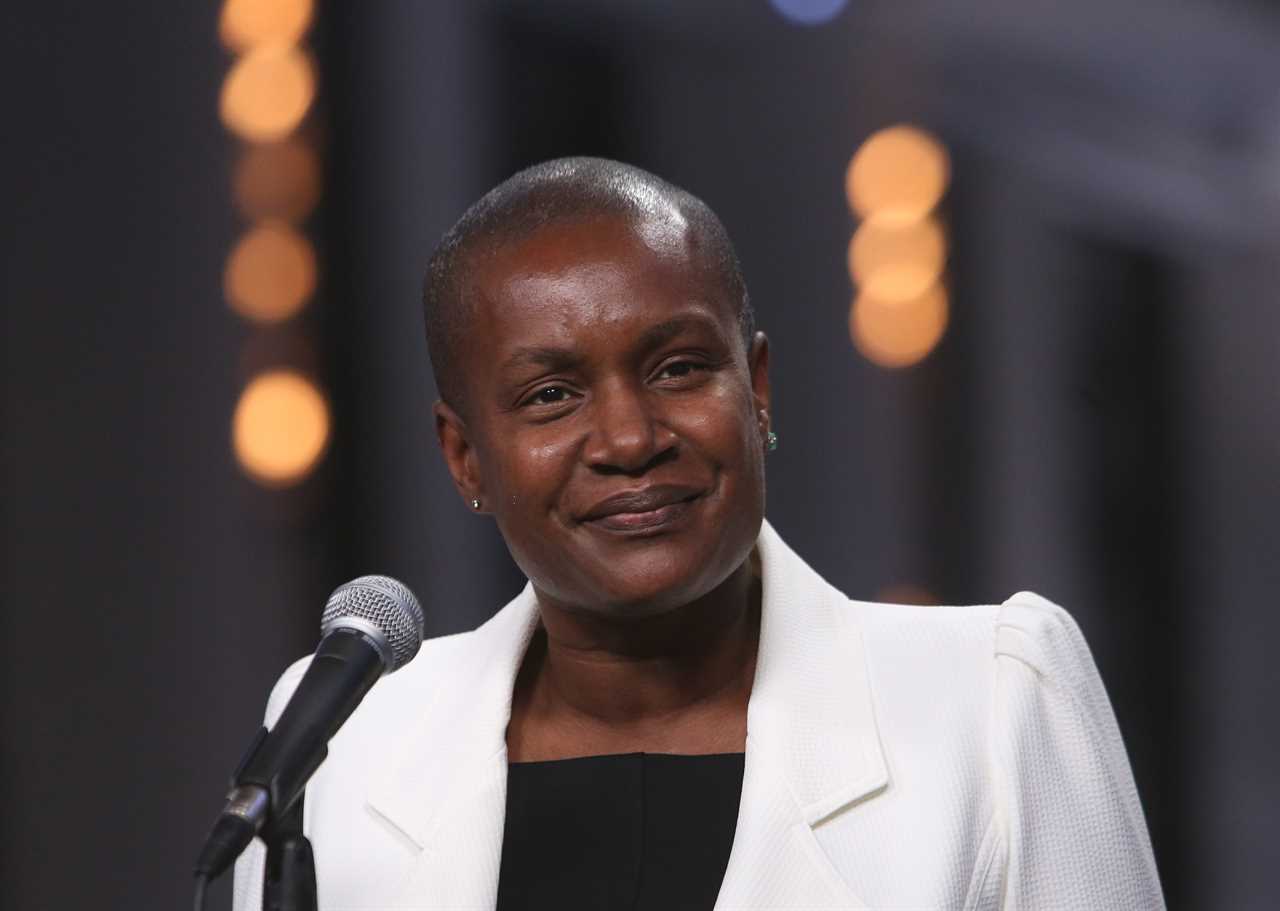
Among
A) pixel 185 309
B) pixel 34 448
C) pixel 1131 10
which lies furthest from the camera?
pixel 1131 10

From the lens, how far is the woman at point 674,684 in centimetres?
173

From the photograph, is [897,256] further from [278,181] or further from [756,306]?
[278,181]

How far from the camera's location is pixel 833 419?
4.35 meters

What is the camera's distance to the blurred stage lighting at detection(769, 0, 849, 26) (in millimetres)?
4160

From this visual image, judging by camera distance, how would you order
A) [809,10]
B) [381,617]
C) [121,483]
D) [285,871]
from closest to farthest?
[285,871], [381,617], [121,483], [809,10]

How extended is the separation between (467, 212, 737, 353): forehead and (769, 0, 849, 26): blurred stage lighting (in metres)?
2.47

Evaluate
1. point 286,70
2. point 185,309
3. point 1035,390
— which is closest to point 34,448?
point 185,309

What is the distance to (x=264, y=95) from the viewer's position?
3686 millimetres

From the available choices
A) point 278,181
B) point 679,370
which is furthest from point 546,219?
point 278,181

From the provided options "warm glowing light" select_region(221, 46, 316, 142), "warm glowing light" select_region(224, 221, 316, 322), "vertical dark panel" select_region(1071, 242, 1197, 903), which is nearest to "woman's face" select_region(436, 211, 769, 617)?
"warm glowing light" select_region(224, 221, 316, 322)

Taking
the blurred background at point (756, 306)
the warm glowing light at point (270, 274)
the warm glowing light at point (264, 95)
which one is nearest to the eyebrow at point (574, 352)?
the blurred background at point (756, 306)

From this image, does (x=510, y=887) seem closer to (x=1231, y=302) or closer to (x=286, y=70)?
(x=286, y=70)

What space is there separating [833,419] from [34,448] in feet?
6.64

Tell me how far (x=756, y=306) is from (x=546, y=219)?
95.0 inches
